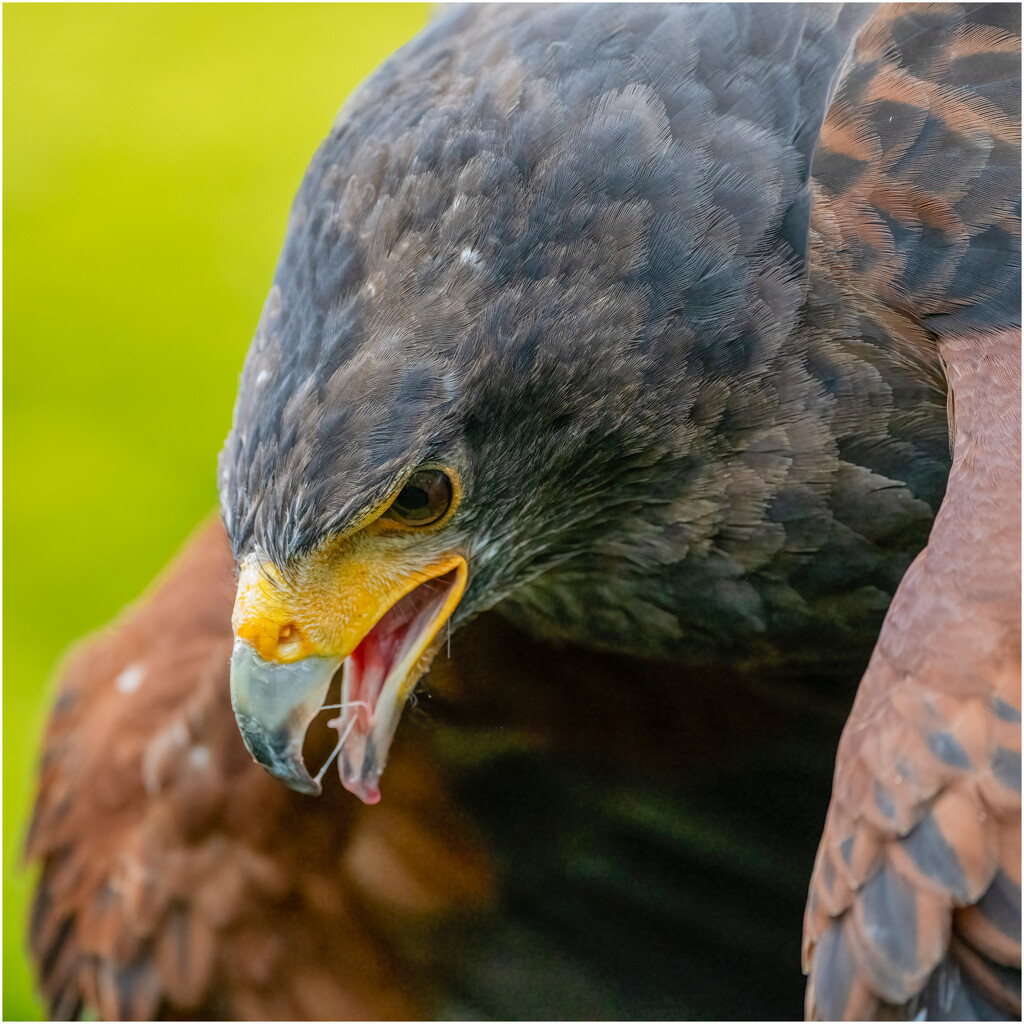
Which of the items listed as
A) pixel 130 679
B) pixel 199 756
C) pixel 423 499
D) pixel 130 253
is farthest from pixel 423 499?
pixel 130 253

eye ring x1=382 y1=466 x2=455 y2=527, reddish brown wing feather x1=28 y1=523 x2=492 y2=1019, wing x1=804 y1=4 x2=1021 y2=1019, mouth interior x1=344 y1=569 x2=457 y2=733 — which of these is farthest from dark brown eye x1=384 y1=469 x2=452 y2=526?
reddish brown wing feather x1=28 y1=523 x2=492 y2=1019

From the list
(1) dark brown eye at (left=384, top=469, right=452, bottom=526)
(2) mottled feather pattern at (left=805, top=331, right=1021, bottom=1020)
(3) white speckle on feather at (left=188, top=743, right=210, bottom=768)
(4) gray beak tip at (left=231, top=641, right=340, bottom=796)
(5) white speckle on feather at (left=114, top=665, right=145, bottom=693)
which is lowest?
(3) white speckle on feather at (left=188, top=743, right=210, bottom=768)

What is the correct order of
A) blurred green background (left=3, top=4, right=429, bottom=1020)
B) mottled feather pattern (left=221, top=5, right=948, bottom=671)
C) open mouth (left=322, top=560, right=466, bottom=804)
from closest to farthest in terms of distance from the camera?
1. mottled feather pattern (left=221, top=5, right=948, bottom=671)
2. open mouth (left=322, top=560, right=466, bottom=804)
3. blurred green background (left=3, top=4, right=429, bottom=1020)

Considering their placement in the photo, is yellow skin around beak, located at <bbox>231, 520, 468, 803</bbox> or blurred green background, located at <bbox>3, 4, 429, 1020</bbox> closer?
yellow skin around beak, located at <bbox>231, 520, 468, 803</bbox>

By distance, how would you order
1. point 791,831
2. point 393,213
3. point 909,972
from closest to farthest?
point 909,972, point 393,213, point 791,831

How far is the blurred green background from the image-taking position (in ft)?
12.3

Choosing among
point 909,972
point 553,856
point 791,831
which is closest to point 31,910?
point 553,856

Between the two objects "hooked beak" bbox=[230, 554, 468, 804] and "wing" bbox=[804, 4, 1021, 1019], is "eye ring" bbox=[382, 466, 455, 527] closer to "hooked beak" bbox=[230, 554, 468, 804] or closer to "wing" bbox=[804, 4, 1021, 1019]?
"hooked beak" bbox=[230, 554, 468, 804]

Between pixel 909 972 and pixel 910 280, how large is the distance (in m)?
0.68

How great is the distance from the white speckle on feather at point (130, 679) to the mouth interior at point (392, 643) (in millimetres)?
858

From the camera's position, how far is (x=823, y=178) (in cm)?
144

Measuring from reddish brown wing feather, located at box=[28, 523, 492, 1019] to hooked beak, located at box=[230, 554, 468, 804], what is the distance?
551 millimetres

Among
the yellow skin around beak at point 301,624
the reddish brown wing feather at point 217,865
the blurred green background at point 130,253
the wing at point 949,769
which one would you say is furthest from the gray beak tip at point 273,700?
the blurred green background at point 130,253

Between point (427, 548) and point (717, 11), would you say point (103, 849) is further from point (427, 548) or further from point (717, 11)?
point (717, 11)
